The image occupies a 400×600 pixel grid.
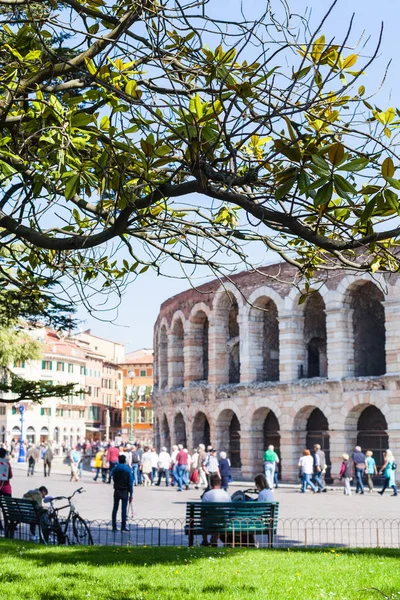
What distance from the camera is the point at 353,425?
1126 inches

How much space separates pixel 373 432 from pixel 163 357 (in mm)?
17851

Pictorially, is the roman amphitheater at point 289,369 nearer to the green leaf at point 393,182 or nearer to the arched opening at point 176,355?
the arched opening at point 176,355

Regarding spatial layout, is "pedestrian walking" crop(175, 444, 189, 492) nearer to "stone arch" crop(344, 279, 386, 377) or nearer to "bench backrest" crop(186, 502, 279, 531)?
"stone arch" crop(344, 279, 386, 377)

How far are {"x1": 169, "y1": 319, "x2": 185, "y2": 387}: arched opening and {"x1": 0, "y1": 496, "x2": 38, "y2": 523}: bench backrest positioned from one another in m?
27.1

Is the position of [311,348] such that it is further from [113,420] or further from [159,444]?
[113,420]

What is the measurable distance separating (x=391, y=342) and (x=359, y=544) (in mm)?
14173

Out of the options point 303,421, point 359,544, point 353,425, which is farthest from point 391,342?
point 359,544

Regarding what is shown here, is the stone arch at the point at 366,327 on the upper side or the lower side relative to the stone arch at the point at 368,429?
upper

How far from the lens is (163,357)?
4553 centimetres

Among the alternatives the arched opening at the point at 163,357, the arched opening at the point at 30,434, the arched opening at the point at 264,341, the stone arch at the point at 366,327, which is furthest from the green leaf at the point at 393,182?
the arched opening at the point at 30,434

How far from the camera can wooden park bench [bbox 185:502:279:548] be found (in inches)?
470

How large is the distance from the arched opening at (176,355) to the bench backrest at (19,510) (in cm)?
2710

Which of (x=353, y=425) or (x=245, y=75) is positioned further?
(x=353, y=425)

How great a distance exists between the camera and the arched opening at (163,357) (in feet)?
148
